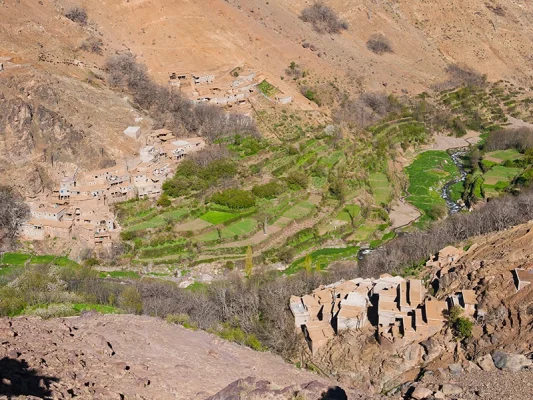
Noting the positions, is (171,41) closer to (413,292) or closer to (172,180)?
(172,180)

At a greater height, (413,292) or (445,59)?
(413,292)

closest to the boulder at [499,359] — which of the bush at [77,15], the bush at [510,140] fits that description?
the bush at [510,140]

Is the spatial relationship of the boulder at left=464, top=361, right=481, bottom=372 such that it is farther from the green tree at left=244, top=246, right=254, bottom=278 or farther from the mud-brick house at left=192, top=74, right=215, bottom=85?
the mud-brick house at left=192, top=74, right=215, bottom=85

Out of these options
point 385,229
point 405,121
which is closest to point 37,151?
point 385,229

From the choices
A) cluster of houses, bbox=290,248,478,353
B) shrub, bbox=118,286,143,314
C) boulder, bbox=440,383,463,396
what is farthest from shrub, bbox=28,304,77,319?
boulder, bbox=440,383,463,396

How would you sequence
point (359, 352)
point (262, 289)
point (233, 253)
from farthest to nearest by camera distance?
point (233, 253) < point (262, 289) < point (359, 352)

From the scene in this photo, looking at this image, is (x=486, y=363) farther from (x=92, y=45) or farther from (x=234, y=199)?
(x=92, y=45)
